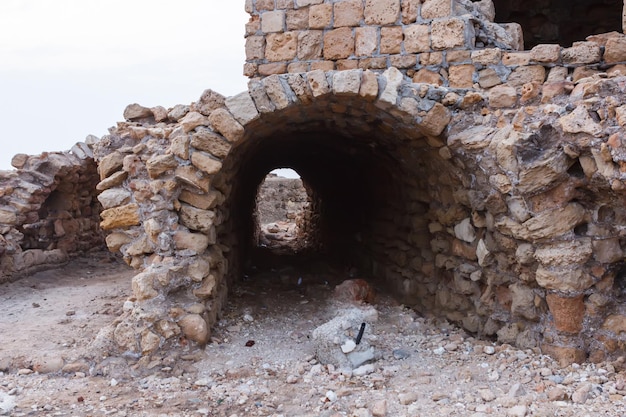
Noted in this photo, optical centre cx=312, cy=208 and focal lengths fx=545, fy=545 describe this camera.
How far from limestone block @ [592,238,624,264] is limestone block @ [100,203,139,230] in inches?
136

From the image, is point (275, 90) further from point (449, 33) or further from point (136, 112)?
point (449, 33)

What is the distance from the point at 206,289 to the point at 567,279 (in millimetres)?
2701

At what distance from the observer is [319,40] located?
5.98 m

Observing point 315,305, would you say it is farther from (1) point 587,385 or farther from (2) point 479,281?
(1) point 587,385

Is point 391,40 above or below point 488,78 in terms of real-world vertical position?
above

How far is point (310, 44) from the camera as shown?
600cm

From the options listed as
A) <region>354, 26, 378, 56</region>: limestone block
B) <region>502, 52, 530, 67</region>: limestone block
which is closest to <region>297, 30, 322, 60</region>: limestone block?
<region>354, 26, 378, 56</region>: limestone block

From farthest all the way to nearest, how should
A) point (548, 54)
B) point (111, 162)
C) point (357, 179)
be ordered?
point (357, 179) < point (548, 54) < point (111, 162)

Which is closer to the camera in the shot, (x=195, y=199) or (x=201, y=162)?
(x=201, y=162)

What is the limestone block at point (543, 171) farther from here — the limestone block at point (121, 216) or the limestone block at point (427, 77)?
the limestone block at point (121, 216)

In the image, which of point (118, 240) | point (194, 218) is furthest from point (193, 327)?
point (118, 240)

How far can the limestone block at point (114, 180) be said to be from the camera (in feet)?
15.0

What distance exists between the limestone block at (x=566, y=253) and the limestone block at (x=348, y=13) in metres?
3.31

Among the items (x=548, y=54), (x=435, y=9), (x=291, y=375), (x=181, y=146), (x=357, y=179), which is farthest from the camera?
(x=357, y=179)
